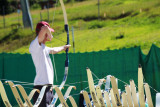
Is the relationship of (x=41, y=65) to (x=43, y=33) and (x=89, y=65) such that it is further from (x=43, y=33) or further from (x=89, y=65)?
(x=89, y=65)

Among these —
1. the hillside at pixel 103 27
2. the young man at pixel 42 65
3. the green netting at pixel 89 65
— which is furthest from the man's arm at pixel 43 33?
the hillside at pixel 103 27

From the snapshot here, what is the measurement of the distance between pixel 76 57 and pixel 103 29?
13.6 metres

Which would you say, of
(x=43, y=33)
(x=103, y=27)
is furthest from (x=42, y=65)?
(x=103, y=27)

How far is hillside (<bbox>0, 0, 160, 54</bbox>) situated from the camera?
17938 mm

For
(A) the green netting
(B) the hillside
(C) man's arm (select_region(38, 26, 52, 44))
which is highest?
(C) man's arm (select_region(38, 26, 52, 44))

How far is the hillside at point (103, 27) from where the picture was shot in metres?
17.9

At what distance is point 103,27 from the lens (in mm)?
22031

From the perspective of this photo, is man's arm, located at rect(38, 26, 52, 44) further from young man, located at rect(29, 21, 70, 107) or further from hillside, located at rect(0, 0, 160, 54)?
hillside, located at rect(0, 0, 160, 54)

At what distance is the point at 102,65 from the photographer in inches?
310

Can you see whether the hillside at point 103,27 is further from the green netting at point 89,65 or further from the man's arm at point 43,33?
the man's arm at point 43,33

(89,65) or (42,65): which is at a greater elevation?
(42,65)

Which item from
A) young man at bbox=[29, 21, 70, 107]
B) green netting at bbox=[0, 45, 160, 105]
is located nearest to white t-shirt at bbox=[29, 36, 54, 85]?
young man at bbox=[29, 21, 70, 107]

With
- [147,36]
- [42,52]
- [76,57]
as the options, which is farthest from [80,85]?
[147,36]

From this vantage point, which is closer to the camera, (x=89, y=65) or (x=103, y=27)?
(x=89, y=65)
